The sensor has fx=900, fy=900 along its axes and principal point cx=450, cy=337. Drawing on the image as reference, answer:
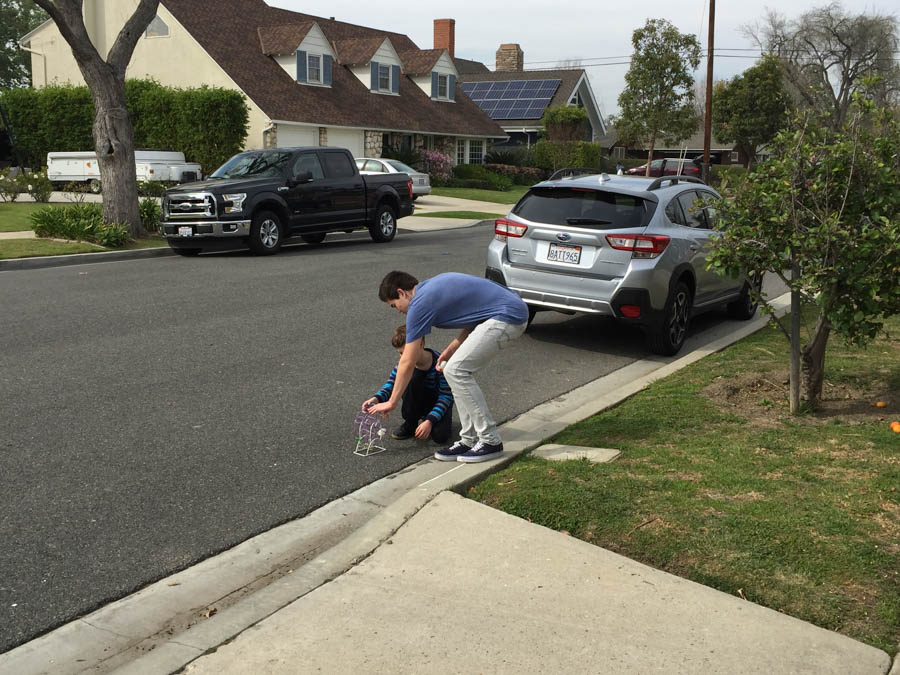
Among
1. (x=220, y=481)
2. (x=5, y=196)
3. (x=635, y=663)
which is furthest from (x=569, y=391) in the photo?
(x=5, y=196)

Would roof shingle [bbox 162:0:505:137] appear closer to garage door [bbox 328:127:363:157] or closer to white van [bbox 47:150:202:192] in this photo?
garage door [bbox 328:127:363:157]

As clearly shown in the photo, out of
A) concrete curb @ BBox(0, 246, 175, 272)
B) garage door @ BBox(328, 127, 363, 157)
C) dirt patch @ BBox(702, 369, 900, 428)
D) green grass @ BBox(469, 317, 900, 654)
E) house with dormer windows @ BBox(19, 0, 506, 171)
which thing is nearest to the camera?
green grass @ BBox(469, 317, 900, 654)

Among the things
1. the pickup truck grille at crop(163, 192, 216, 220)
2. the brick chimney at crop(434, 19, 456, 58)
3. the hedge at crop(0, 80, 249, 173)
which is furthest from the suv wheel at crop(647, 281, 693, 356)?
the brick chimney at crop(434, 19, 456, 58)

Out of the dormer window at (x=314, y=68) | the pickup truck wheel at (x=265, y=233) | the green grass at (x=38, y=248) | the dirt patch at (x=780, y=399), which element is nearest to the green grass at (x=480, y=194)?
the dormer window at (x=314, y=68)

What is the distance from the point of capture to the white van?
92.0 ft

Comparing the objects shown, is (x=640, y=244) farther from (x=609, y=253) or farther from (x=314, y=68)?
(x=314, y=68)

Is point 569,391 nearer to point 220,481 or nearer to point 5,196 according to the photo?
point 220,481

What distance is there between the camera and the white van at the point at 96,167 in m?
28.0

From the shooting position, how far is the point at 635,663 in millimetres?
3420

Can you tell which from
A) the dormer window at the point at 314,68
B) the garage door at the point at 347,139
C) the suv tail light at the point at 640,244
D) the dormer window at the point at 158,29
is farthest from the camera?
the dormer window at the point at 314,68

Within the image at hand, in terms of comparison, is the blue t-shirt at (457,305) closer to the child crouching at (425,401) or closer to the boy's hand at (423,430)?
the child crouching at (425,401)

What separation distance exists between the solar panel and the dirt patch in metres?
52.9

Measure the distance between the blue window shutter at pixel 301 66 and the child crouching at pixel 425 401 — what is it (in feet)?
107

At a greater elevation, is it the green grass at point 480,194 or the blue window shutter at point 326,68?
the blue window shutter at point 326,68
